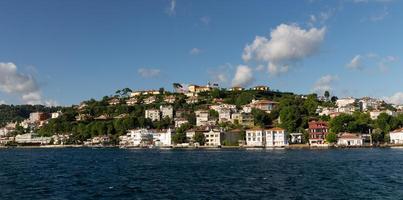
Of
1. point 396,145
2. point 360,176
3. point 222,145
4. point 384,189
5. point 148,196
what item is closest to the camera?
point 148,196

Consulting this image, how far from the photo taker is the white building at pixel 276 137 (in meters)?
118

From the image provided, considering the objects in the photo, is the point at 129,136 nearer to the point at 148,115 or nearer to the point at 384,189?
the point at 148,115

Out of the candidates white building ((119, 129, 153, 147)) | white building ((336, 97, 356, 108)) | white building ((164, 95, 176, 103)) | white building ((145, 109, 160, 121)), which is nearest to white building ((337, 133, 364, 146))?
white building ((119, 129, 153, 147))

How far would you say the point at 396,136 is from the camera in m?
117

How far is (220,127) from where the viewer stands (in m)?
135

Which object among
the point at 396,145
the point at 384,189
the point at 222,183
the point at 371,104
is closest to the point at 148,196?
the point at 222,183

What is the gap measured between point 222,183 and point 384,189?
38.1 feet

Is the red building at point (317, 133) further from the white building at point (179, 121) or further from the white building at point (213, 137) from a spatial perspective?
the white building at point (179, 121)

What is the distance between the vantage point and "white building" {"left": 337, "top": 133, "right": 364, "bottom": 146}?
375ft

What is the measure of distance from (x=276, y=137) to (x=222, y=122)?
27775 mm

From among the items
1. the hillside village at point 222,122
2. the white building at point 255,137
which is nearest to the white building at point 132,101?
the hillside village at point 222,122

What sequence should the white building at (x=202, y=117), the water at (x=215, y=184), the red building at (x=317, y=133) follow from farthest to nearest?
the white building at (x=202, y=117)
the red building at (x=317, y=133)
the water at (x=215, y=184)

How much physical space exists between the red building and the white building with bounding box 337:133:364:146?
15.2ft

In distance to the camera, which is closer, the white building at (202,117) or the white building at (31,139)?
the white building at (202,117)
